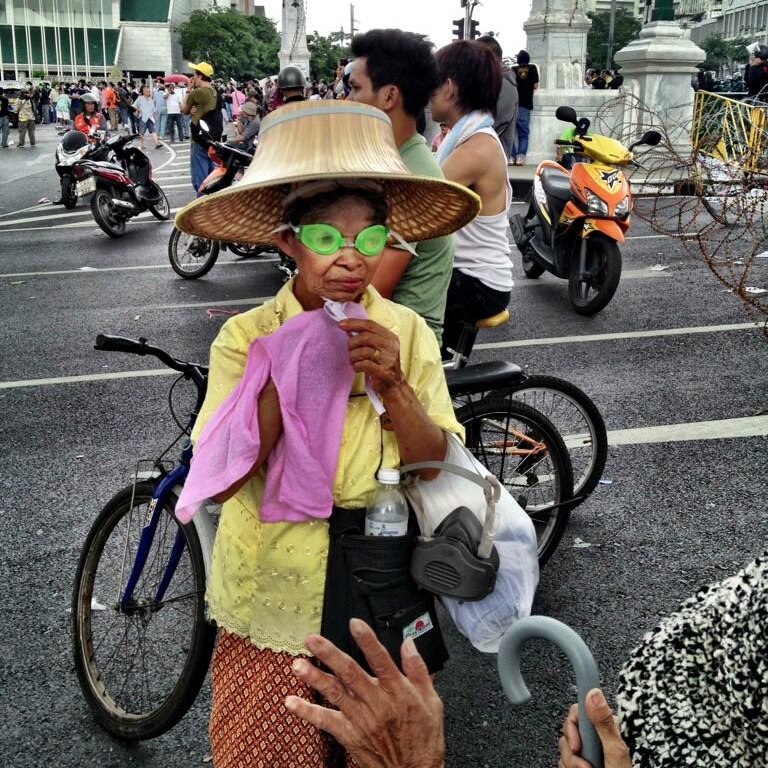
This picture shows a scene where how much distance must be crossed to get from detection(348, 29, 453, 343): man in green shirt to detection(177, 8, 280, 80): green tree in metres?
83.1

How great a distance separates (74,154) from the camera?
14.0 m

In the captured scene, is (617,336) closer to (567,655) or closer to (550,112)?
(567,655)

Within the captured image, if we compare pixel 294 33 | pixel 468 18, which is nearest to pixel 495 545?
pixel 468 18

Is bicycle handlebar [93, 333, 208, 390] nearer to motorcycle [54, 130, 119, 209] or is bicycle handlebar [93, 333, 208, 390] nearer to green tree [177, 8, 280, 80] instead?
motorcycle [54, 130, 119, 209]

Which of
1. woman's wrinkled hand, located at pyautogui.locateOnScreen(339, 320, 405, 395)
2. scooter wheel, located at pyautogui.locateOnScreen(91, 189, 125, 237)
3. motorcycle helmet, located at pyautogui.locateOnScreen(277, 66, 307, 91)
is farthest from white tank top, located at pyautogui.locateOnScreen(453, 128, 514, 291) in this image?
scooter wheel, located at pyautogui.locateOnScreen(91, 189, 125, 237)

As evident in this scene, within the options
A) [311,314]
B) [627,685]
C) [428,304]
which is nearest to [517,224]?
[428,304]

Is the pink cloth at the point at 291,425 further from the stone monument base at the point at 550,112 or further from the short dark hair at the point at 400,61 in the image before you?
the stone monument base at the point at 550,112

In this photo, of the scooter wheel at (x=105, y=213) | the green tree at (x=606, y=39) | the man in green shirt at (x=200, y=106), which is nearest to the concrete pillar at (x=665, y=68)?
the man in green shirt at (x=200, y=106)

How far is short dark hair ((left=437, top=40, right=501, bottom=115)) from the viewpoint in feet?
12.9

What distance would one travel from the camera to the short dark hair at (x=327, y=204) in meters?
1.98

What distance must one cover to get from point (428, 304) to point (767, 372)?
3.90m

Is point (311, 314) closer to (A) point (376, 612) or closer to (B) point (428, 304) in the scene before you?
(A) point (376, 612)

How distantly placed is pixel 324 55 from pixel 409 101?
7029cm

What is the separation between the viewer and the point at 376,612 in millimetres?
2010
